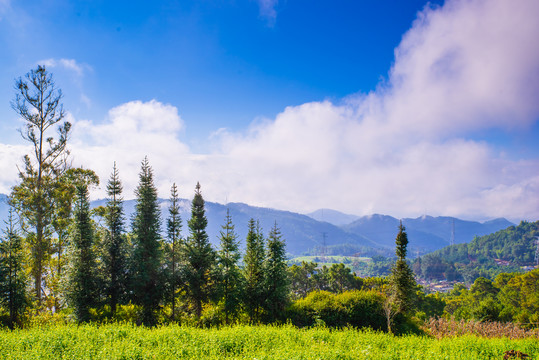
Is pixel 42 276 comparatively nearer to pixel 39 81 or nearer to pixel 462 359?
pixel 39 81

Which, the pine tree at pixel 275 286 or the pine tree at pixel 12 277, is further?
the pine tree at pixel 275 286

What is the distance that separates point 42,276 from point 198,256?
12.8 m

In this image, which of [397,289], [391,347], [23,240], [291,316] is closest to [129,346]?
[391,347]

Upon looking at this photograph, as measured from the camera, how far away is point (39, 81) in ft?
67.6

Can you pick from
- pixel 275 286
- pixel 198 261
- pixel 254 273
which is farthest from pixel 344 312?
pixel 198 261

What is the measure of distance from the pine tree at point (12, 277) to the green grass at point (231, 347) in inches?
414

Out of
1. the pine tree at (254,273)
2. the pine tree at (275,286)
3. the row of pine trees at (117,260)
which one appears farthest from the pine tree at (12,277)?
the pine tree at (275,286)

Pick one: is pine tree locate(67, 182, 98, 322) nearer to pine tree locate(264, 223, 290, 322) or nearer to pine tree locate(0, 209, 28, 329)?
pine tree locate(0, 209, 28, 329)

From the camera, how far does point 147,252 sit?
893 inches

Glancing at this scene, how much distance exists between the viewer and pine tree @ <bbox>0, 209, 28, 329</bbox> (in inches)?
742

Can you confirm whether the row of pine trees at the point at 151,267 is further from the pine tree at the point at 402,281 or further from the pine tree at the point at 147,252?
the pine tree at the point at 402,281

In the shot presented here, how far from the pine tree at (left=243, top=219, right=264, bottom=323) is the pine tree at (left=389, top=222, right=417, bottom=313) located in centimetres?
1130

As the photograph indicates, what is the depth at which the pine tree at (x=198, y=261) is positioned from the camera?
22.6 meters

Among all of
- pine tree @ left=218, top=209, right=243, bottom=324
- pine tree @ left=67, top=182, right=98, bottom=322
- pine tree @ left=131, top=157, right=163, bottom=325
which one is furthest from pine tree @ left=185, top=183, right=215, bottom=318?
pine tree @ left=67, top=182, right=98, bottom=322
